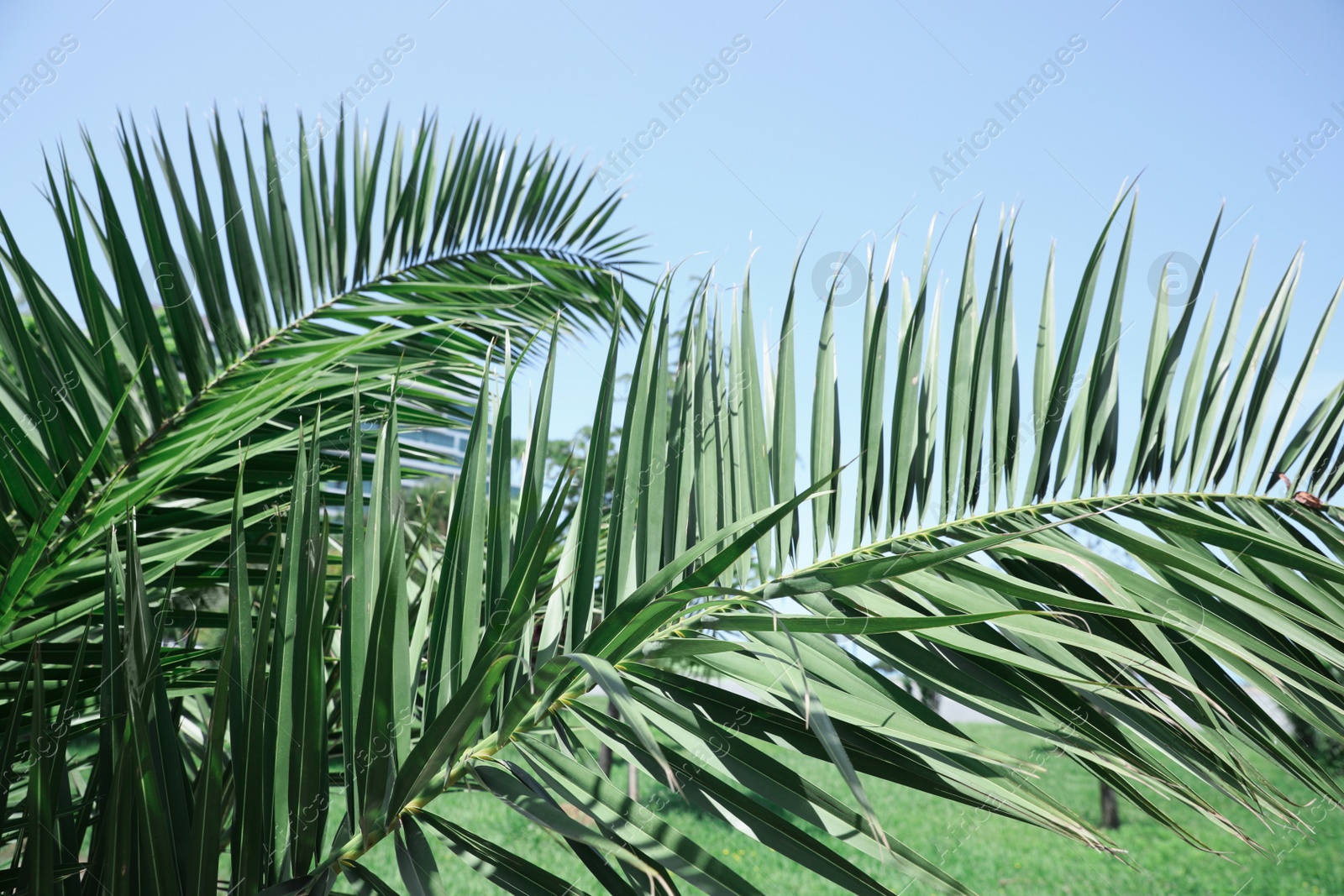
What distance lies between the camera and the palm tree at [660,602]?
0.67m

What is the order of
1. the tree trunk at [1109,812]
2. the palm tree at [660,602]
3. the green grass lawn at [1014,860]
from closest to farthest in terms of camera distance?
the palm tree at [660,602]
the green grass lawn at [1014,860]
the tree trunk at [1109,812]

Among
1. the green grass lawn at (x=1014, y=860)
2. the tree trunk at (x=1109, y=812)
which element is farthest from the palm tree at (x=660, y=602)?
the tree trunk at (x=1109, y=812)

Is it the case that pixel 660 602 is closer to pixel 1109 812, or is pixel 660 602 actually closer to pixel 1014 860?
pixel 1014 860

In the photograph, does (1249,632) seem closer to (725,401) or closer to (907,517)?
(907,517)

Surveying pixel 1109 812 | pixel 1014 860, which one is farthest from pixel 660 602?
pixel 1109 812

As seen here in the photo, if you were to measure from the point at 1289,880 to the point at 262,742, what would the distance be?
25.3 feet

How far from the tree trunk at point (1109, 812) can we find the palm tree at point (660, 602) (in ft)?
22.7

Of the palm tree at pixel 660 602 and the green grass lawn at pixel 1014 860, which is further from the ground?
the palm tree at pixel 660 602

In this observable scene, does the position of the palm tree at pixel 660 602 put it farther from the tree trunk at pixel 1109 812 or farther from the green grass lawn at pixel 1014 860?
the tree trunk at pixel 1109 812

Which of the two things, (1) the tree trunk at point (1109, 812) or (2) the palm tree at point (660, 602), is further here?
(1) the tree trunk at point (1109, 812)

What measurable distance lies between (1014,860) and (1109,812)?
1.18 metres

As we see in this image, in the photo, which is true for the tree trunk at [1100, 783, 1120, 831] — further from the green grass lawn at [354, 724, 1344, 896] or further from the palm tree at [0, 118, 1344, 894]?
the palm tree at [0, 118, 1344, 894]

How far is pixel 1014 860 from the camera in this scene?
6.30 m

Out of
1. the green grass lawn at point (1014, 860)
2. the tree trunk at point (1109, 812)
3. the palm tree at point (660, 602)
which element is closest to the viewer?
the palm tree at point (660, 602)
